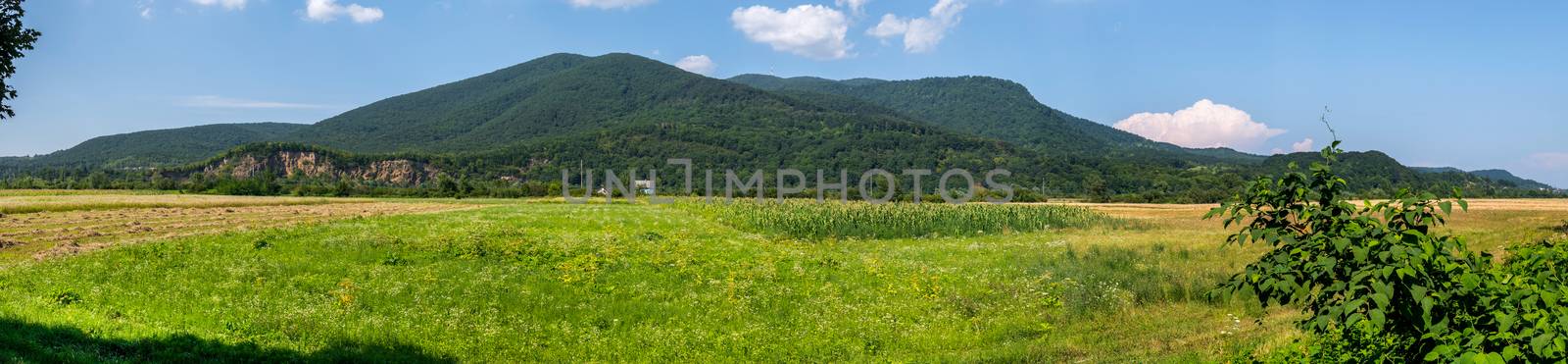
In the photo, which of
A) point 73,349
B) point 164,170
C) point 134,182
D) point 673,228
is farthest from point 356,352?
point 164,170

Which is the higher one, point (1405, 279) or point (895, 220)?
point (1405, 279)

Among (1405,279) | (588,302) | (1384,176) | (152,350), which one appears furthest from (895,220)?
(1384,176)

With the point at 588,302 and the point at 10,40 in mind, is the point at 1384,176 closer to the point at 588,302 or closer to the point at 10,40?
the point at 588,302

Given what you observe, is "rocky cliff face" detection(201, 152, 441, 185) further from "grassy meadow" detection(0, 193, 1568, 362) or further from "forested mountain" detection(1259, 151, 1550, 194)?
"forested mountain" detection(1259, 151, 1550, 194)

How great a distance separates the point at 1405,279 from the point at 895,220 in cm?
4404

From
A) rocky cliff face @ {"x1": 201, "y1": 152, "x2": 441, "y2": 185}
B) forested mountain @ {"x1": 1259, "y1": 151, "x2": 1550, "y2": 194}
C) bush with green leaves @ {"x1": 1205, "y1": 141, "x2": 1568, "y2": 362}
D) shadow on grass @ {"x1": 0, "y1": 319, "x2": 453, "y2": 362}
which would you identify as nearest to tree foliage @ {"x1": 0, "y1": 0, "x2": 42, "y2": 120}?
shadow on grass @ {"x1": 0, "y1": 319, "x2": 453, "y2": 362}

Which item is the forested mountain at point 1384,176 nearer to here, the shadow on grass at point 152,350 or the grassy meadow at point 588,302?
the grassy meadow at point 588,302

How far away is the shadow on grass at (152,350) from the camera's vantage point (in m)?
11.3

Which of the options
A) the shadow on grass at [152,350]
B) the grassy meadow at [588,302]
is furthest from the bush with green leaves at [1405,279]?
the shadow on grass at [152,350]

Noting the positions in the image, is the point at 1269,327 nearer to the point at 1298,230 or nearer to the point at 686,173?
the point at 1298,230

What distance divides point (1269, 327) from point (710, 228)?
31.5m

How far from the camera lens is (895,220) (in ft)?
163

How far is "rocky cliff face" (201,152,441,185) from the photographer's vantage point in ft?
540

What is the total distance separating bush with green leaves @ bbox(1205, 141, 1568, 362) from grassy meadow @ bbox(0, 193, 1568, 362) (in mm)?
4392
